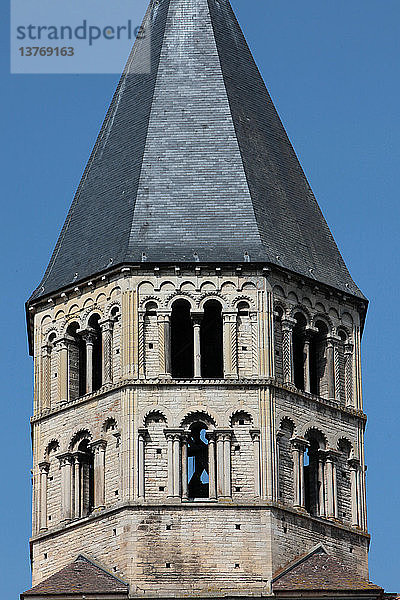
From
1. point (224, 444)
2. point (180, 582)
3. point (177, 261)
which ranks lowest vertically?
point (180, 582)

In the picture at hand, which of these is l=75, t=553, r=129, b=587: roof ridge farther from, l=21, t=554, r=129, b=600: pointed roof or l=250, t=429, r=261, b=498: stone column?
l=250, t=429, r=261, b=498: stone column

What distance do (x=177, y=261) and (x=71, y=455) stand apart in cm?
544

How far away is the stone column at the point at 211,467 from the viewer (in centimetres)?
5559

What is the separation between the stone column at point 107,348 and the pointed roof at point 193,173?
1502 mm

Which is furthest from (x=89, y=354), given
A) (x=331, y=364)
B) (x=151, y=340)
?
(x=331, y=364)

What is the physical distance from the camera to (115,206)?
5994cm

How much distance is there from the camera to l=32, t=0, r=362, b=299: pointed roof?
58.6 m

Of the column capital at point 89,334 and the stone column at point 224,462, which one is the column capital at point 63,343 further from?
the stone column at point 224,462

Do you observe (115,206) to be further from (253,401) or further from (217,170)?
(253,401)

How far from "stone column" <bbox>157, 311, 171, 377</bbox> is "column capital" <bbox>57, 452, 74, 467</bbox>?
3.13 metres

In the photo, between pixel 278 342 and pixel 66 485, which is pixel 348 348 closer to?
pixel 278 342

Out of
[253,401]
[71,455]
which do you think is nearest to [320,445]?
[253,401]

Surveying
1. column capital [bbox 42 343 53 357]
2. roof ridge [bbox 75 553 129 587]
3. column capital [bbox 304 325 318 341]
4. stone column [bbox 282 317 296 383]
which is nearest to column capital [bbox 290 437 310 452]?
stone column [bbox 282 317 296 383]

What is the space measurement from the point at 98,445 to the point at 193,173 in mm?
7937
